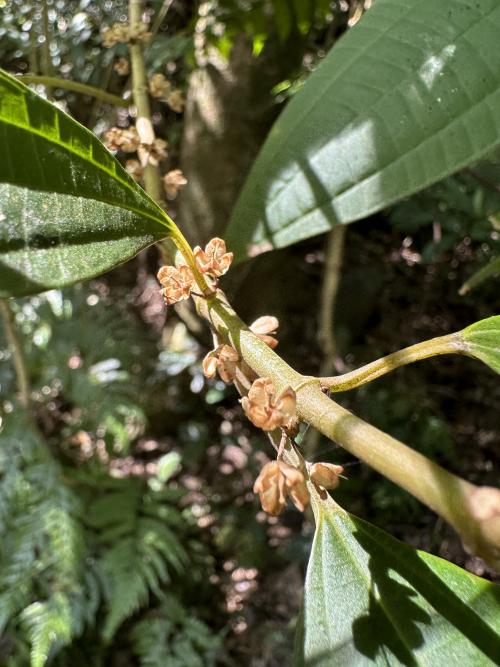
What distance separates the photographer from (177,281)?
17.8 inches

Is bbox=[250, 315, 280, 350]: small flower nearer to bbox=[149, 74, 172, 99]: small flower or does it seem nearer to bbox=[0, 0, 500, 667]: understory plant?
bbox=[0, 0, 500, 667]: understory plant

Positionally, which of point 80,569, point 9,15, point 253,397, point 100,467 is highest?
point 9,15

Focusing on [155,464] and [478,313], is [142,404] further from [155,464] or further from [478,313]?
[478,313]

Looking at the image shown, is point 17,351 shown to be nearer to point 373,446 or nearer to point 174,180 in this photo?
point 174,180

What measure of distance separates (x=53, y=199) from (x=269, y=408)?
0.69 feet

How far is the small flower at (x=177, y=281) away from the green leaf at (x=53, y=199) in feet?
0.10

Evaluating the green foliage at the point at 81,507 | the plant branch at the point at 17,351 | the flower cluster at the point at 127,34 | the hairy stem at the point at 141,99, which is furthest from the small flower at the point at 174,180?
the green foliage at the point at 81,507

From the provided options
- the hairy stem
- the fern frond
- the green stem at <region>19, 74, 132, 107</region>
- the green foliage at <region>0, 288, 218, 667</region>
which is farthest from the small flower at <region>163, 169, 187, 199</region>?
the fern frond

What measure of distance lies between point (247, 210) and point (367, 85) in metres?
0.17

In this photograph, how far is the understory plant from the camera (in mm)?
347

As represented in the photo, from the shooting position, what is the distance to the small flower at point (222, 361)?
0.42 m

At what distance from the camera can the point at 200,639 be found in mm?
1678

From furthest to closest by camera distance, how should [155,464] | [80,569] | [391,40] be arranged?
[155,464] → [80,569] → [391,40]

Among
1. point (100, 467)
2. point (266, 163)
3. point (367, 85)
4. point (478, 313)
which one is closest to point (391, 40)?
point (367, 85)
